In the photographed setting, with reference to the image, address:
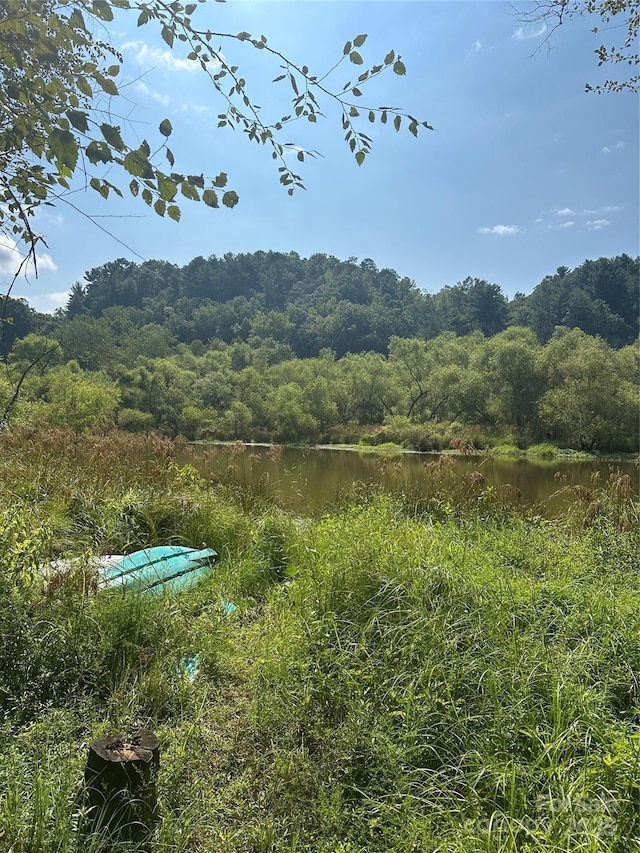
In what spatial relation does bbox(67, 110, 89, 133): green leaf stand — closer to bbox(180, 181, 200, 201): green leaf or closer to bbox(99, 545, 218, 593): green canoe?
bbox(180, 181, 200, 201): green leaf

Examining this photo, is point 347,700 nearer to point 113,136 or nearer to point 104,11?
point 113,136

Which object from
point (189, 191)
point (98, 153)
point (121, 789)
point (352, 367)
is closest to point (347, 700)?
point (121, 789)

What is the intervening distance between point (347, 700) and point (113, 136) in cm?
212

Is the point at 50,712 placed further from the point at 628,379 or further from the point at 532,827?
the point at 628,379

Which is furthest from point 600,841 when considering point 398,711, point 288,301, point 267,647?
point 288,301

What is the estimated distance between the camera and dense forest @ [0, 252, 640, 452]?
80.4 feet

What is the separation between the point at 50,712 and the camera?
2137 millimetres

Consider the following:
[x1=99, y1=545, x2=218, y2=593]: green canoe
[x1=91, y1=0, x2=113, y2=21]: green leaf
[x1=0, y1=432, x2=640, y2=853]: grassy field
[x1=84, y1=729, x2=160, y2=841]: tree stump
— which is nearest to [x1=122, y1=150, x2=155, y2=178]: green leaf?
[x1=91, y1=0, x2=113, y2=21]: green leaf

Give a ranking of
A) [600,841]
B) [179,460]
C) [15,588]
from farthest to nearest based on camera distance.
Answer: [179,460] → [15,588] → [600,841]

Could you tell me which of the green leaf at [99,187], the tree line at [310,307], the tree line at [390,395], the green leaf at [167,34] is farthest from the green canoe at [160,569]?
the tree line at [310,307]

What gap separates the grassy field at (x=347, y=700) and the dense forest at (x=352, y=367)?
134 cm

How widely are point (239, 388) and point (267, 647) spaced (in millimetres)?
37978

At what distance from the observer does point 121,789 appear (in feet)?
5.12

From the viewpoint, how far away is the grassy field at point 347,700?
1630mm
